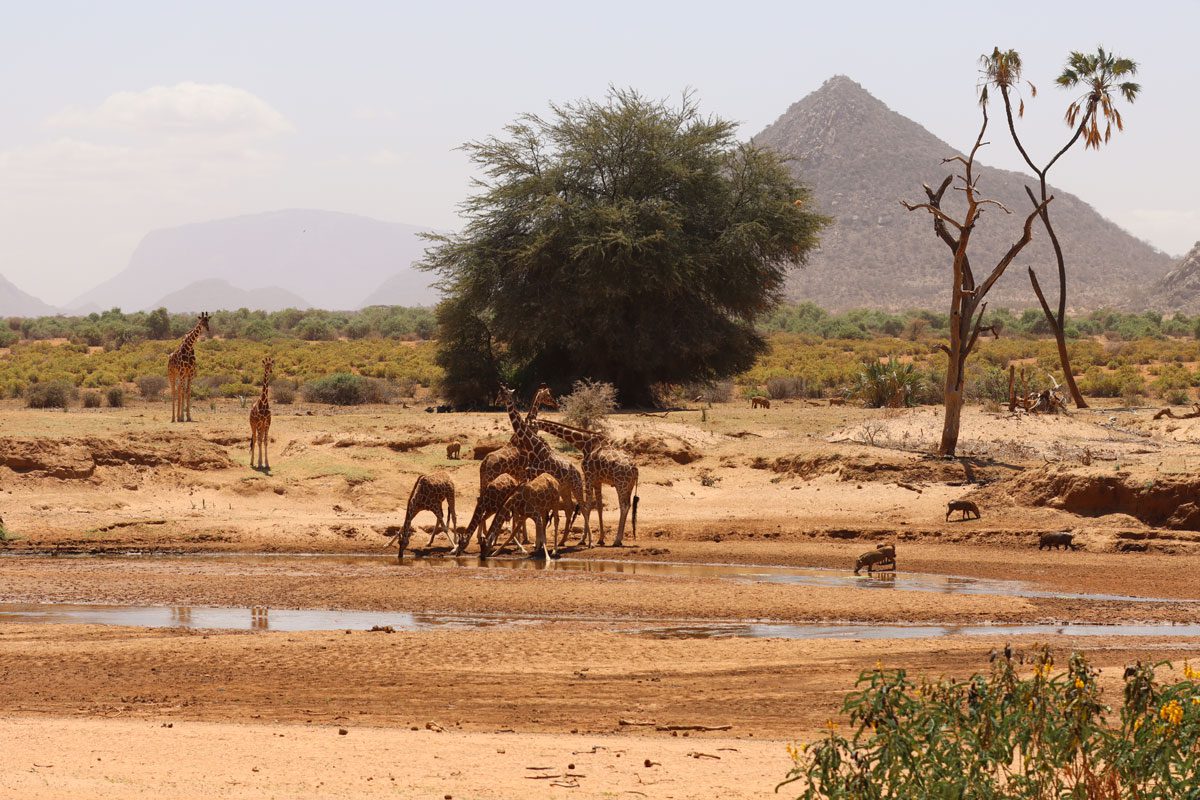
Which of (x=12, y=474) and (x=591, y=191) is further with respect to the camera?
(x=591, y=191)

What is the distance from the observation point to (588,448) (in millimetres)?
23938

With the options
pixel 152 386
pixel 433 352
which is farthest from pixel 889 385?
pixel 433 352

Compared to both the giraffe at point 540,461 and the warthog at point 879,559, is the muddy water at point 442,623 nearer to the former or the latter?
the warthog at point 879,559

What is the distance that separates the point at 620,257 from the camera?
38.3 m

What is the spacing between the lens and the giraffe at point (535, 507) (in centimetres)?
2106

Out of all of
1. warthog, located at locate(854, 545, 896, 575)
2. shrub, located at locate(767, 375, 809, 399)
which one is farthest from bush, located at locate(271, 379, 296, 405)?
warthog, located at locate(854, 545, 896, 575)

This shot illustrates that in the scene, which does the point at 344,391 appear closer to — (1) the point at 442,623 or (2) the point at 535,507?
(2) the point at 535,507

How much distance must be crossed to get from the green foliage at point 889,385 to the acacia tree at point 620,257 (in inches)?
176

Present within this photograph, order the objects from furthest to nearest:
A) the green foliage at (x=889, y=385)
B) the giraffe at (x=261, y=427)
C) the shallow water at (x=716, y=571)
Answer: the green foliage at (x=889, y=385)
the giraffe at (x=261, y=427)
the shallow water at (x=716, y=571)

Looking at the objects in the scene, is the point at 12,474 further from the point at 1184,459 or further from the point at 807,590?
the point at 1184,459

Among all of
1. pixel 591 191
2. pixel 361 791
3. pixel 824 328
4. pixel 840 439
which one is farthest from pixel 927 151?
pixel 361 791

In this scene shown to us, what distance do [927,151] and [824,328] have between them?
81591 mm

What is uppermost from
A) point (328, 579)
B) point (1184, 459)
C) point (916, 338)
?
point (916, 338)

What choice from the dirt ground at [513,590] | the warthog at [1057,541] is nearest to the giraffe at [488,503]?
the dirt ground at [513,590]
